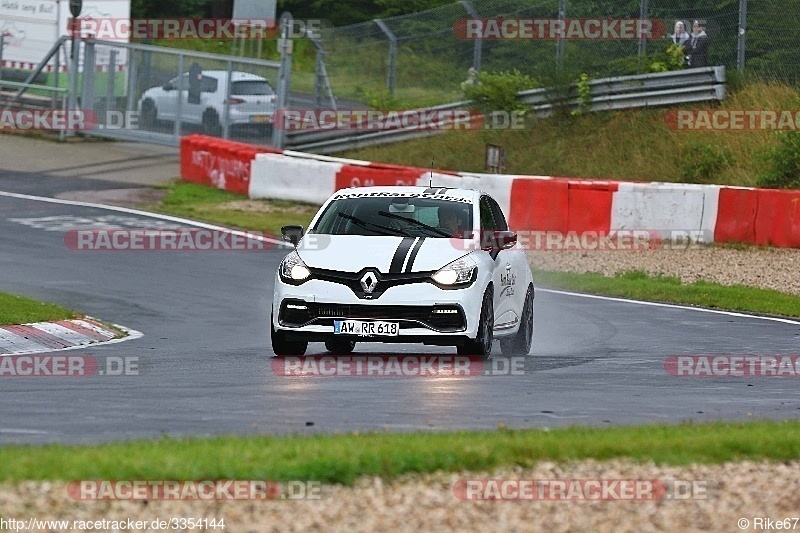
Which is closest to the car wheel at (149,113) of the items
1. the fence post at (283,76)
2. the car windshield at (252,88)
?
the car windshield at (252,88)

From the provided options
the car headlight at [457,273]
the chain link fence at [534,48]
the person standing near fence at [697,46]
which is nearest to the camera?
the car headlight at [457,273]

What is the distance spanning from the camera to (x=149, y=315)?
16.9 meters

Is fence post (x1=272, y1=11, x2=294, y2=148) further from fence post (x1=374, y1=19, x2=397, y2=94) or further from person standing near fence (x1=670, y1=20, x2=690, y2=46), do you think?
person standing near fence (x1=670, y1=20, x2=690, y2=46)

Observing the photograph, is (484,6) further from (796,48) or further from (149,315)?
(149,315)

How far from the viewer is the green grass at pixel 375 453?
745 centimetres

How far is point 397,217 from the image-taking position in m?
13.4

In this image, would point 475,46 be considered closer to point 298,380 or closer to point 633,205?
point 633,205

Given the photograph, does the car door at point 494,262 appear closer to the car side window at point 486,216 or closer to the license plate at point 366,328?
the car side window at point 486,216

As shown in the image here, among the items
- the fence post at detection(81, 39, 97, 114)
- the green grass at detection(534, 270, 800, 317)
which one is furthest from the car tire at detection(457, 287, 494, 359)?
the fence post at detection(81, 39, 97, 114)

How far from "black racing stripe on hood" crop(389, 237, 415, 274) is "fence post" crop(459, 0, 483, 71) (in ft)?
65.6

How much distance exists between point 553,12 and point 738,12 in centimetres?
404

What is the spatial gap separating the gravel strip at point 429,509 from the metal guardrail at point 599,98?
911 inches

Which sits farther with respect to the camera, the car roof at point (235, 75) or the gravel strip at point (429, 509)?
the car roof at point (235, 75)

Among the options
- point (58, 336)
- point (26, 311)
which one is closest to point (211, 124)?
point (26, 311)
